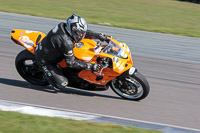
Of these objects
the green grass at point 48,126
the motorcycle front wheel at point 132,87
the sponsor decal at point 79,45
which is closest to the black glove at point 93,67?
the sponsor decal at point 79,45

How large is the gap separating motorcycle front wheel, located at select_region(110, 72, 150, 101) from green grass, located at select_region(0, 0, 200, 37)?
23.8 ft

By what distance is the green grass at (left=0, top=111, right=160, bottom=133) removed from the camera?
4.87 metres

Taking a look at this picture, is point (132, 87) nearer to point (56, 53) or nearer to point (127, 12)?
point (56, 53)

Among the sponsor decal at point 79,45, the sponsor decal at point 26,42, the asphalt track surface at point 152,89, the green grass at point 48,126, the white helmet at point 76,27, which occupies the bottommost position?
the asphalt track surface at point 152,89

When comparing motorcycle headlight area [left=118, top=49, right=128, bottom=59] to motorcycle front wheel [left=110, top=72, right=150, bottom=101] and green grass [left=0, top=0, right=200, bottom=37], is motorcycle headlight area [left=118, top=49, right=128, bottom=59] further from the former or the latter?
green grass [left=0, top=0, right=200, bottom=37]

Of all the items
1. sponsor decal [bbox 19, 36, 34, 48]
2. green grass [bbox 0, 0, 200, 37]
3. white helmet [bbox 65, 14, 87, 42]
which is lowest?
green grass [bbox 0, 0, 200, 37]

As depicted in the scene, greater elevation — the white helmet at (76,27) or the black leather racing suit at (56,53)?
the white helmet at (76,27)

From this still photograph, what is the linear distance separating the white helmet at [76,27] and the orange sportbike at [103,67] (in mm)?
271

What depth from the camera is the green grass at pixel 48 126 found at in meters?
4.87

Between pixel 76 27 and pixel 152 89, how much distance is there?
2.52m

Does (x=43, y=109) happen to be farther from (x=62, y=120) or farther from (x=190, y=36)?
(x=190, y=36)

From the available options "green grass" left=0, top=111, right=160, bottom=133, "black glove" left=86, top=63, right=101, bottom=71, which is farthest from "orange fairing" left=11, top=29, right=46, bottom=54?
"green grass" left=0, top=111, right=160, bottom=133

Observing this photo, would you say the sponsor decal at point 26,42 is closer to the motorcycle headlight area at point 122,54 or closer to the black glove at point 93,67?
the black glove at point 93,67

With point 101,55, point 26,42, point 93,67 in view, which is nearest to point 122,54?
point 101,55
